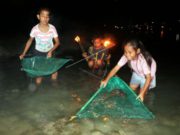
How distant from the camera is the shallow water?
430 centimetres

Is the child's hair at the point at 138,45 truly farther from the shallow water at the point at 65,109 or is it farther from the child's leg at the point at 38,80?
the child's leg at the point at 38,80

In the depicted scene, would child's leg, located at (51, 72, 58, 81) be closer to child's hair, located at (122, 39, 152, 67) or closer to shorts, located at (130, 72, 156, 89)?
shorts, located at (130, 72, 156, 89)

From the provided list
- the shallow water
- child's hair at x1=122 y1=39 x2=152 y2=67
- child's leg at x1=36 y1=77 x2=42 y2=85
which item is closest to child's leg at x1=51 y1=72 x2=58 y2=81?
the shallow water

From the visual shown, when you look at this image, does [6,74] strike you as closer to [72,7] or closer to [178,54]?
[178,54]

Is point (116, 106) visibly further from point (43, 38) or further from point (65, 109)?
point (43, 38)

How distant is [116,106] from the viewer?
4902mm

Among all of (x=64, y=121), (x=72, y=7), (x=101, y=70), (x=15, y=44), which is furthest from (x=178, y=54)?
(x=72, y=7)

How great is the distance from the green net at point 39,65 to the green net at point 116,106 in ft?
4.16

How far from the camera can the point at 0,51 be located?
9.49m

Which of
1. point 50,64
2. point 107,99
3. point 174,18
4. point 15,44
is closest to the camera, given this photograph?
point 107,99

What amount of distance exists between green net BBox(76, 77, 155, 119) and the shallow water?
0.11 metres

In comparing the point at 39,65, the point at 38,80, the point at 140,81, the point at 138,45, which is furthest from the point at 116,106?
the point at 38,80

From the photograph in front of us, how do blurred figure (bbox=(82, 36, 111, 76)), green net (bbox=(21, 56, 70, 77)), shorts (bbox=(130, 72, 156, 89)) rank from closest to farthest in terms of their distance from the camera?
shorts (bbox=(130, 72, 156, 89)), green net (bbox=(21, 56, 70, 77)), blurred figure (bbox=(82, 36, 111, 76))

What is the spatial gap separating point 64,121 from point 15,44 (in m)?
6.88
